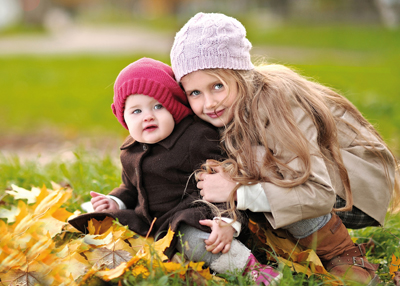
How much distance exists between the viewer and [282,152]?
85.4 inches

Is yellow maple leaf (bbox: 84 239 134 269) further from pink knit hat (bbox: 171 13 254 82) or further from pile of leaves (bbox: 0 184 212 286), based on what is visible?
pink knit hat (bbox: 171 13 254 82)

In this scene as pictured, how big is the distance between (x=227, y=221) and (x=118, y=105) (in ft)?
2.73

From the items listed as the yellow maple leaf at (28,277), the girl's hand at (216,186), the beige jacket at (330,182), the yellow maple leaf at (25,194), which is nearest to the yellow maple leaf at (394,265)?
the beige jacket at (330,182)

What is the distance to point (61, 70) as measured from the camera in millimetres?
12117

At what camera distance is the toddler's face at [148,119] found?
2279mm

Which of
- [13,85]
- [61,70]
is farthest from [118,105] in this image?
[61,70]

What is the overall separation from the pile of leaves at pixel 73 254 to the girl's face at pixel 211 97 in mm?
645

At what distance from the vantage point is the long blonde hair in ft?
7.04

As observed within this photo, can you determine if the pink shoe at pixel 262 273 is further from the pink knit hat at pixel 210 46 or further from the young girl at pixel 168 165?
the pink knit hat at pixel 210 46

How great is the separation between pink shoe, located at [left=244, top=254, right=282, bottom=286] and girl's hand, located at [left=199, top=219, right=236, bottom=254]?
0.14m

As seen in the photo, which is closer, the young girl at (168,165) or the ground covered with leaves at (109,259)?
the ground covered with leaves at (109,259)

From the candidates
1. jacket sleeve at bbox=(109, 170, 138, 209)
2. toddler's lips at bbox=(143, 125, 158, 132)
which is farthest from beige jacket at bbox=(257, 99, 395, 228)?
jacket sleeve at bbox=(109, 170, 138, 209)

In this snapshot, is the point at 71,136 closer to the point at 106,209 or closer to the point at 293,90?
the point at 106,209

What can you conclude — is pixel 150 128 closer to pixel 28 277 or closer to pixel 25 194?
pixel 28 277
